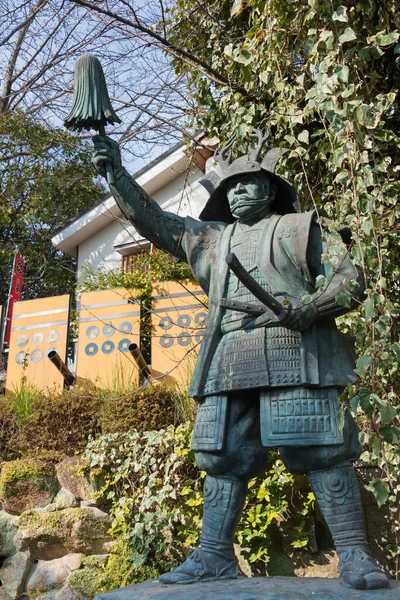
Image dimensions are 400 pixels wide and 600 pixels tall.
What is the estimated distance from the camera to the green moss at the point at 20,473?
540 cm

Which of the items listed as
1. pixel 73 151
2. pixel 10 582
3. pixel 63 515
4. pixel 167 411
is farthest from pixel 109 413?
pixel 73 151

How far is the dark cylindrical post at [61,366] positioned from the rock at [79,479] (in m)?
1.84

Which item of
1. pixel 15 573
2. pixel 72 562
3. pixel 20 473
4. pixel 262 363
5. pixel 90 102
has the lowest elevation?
pixel 15 573

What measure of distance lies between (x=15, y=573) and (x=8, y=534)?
33 centimetres

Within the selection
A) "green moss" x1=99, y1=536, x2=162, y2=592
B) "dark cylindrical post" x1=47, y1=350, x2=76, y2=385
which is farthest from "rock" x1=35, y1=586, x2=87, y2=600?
"dark cylindrical post" x1=47, y1=350, x2=76, y2=385

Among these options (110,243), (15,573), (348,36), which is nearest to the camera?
(348,36)

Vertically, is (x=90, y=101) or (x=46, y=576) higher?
(x=90, y=101)

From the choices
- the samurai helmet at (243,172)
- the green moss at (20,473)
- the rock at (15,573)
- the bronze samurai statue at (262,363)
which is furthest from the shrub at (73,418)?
the bronze samurai statue at (262,363)

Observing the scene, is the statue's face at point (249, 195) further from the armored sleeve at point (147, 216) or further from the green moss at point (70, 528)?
the green moss at point (70, 528)

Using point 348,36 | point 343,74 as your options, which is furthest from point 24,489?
point 348,36

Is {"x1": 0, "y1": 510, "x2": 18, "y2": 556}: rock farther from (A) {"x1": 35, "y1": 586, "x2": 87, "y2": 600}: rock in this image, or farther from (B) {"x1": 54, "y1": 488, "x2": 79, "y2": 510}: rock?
(A) {"x1": 35, "y1": 586, "x2": 87, "y2": 600}: rock

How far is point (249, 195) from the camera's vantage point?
3158 mm

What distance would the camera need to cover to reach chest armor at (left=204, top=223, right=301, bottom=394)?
9.10ft

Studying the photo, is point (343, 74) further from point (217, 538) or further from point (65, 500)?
point (65, 500)
